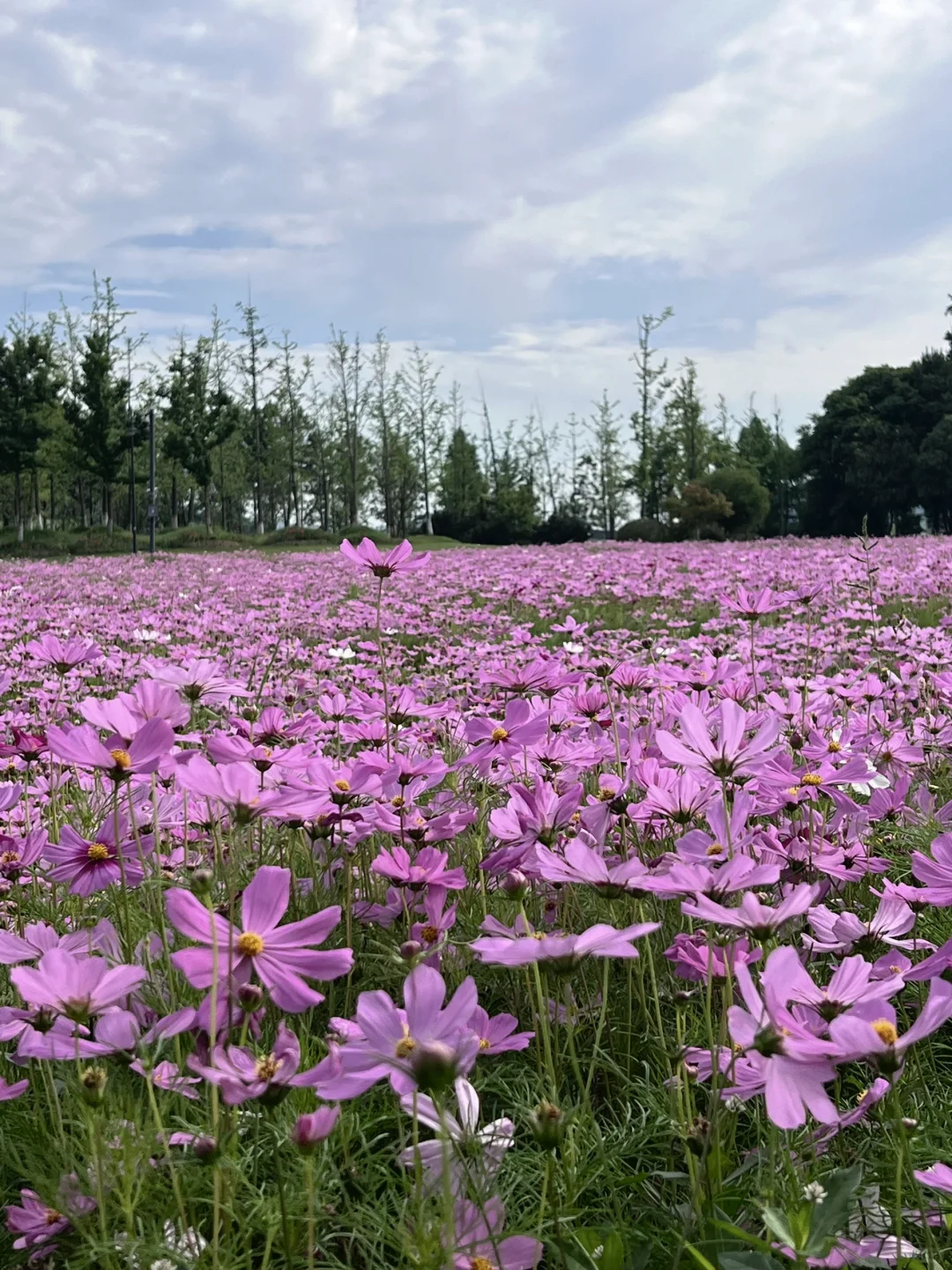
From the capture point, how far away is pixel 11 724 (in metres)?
2.81

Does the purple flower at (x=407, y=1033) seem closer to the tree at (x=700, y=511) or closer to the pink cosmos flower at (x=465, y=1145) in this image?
the pink cosmos flower at (x=465, y=1145)

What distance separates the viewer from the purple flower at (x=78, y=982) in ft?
2.81

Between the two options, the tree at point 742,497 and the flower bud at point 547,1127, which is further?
the tree at point 742,497

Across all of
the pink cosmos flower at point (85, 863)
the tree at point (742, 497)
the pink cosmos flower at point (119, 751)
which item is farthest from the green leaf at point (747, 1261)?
the tree at point (742, 497)

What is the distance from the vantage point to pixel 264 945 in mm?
899

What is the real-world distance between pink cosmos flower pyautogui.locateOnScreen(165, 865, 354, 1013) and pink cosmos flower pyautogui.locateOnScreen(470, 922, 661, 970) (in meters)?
0.16

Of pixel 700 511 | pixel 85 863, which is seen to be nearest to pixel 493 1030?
pixel 85 863

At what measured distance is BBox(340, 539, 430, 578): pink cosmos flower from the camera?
57.9 inches

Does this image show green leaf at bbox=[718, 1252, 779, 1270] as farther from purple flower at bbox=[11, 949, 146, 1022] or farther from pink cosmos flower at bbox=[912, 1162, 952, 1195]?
purple flower at bbox=[11, 949, 146, 1022]

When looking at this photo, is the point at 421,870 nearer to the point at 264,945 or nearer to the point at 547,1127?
the point at 264,945

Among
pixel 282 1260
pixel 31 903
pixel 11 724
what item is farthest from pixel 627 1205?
pixel 11 724

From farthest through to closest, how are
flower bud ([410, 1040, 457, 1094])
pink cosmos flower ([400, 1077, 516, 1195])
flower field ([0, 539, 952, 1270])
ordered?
pink cosmos flower ([400, 1077, 516, 1195]), flower field ([0, 539, 952, 1270]), flower bud ([410, 1040, 457, 1094])

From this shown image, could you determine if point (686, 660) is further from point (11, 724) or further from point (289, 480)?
point (289, 480)

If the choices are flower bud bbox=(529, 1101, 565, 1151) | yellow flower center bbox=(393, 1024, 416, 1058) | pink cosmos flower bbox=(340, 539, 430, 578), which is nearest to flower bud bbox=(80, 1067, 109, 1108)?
yellow flower center bbox=(393, 1024, 416, 1058)
